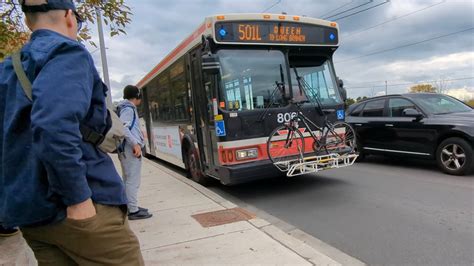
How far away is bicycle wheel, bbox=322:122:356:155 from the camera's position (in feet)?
21.6

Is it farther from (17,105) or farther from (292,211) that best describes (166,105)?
(17,105)

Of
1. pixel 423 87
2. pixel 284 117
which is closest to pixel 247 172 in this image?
pixel 284 117

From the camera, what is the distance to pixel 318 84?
272 inches

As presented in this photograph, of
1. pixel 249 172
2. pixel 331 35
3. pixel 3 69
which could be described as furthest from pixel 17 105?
pixel 331 35

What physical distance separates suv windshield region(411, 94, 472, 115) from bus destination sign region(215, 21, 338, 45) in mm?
2729

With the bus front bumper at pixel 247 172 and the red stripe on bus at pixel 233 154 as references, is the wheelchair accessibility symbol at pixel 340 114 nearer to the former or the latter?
the red stripe on bus at pixel 233 154

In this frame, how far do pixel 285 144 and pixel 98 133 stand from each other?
477 cm

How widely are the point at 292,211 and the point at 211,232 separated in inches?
65.1

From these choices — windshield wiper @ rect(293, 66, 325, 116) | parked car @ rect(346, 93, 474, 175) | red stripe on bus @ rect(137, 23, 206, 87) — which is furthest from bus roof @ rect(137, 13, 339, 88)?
parked car @ rect(346, 93, 474, 175)

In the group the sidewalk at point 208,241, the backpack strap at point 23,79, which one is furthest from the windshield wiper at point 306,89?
the backpack strap at point 23,79

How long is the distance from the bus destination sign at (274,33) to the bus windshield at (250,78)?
0.22 meters

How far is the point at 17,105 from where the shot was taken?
1.61 m

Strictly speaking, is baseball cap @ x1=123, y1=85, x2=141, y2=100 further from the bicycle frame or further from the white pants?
the bicycle frame

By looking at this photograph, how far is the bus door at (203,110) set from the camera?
257 inches
